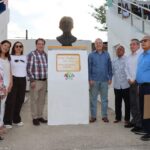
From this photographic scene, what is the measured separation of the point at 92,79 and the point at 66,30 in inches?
48.7

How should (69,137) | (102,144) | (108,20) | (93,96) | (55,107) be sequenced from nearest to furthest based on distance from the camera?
(102,144) → (69,137) → (55,107) → (93,96) → (108,20)

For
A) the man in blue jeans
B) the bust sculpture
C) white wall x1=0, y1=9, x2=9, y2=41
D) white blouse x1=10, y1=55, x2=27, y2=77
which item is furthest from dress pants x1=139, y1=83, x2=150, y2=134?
white wall x1=0, y1=9, x2=9, y2=41

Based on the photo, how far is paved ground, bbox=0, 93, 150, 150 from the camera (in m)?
6.23

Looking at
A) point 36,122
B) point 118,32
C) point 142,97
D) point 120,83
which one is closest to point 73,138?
point 142,97

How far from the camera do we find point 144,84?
6.79m

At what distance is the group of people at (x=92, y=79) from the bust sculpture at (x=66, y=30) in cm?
46

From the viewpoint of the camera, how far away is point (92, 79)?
8.43 metres

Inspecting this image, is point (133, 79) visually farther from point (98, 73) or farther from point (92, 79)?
point (92, 79)

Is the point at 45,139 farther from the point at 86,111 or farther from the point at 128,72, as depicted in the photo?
the point at 128,72

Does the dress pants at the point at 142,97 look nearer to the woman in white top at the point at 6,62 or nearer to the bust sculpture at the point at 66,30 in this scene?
the bust sculpture at the point at 66,30

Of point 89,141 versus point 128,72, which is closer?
point 89,141

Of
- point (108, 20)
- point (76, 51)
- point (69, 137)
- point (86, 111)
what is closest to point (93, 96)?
point (86, 111)

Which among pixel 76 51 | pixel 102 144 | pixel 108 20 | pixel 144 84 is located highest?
pixel 108 20

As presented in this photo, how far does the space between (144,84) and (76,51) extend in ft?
5.66
